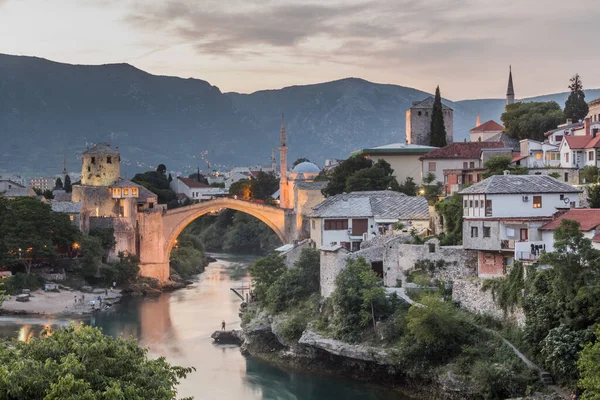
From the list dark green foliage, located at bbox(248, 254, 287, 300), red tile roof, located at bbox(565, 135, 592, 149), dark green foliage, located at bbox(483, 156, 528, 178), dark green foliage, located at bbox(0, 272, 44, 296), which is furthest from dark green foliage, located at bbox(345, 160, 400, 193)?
dark green foliage, located at bbox(0, 272, 44, 296)

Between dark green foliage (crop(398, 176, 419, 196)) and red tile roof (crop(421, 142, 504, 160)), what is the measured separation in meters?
1.79

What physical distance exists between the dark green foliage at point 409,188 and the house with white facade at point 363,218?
30.5 feet

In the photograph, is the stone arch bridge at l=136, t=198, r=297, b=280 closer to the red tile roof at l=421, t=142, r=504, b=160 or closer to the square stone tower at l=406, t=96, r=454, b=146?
the square stone tower at l=406, t=96, r=454, b=146

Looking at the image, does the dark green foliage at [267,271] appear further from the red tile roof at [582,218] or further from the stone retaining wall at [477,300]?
the red tile roof at [582,218]

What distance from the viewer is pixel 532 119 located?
5916 centimetres

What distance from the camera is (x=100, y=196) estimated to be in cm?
6994

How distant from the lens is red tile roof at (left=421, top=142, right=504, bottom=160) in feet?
178

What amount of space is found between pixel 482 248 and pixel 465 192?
2435mm

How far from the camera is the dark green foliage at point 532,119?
58812 millimetres

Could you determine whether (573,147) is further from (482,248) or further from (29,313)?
(29,313)

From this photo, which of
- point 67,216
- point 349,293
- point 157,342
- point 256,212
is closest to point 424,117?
point 256,212

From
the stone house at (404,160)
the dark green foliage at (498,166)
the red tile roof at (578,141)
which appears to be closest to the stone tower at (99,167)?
the stone house at (404,160)

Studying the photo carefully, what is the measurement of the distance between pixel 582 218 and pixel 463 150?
24051mm

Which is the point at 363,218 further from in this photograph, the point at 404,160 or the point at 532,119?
the point at 532,119
